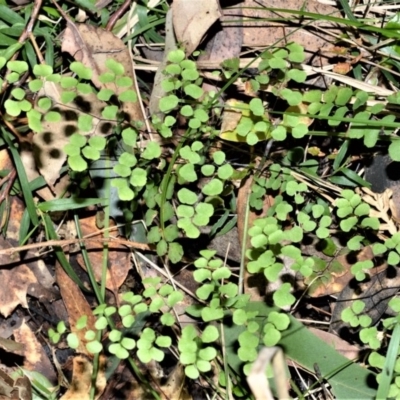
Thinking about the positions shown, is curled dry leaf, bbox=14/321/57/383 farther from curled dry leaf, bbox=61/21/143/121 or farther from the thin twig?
curled dry leaf, bbox=61/21/143/121

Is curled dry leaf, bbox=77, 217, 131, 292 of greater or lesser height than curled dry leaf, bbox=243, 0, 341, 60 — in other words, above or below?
below

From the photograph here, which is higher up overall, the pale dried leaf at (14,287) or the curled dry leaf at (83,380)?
the pale dried leaf at (14,287)

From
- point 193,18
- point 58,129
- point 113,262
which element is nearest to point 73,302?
point 113,262

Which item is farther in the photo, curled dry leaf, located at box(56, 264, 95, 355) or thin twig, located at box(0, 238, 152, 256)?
curled dry leaf, located at box(56, 264, 95, 355)

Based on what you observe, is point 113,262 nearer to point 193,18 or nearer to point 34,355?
point 34,355

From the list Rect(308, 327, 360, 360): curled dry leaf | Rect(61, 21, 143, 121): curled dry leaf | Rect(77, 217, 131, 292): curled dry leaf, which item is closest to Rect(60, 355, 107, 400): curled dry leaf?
Rect(77, 217, 131, 292): curled dry leaf

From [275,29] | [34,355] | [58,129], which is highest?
[275,29]

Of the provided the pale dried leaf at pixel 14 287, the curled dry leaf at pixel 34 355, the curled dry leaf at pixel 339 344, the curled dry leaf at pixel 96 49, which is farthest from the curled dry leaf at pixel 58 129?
the curled dry leaf at pixel 339 344

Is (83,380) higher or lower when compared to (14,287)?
lower

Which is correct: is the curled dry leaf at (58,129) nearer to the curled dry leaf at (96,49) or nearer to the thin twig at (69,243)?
the curled dry leaf at (96,49)
